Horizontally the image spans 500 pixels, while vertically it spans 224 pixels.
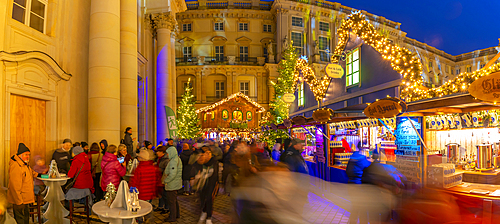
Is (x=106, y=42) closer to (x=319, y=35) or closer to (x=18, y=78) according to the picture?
(x=18, y=78)

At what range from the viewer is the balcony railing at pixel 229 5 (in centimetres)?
3869

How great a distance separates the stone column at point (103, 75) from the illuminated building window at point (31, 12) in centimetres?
137

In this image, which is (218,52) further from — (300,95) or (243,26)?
(300,95)

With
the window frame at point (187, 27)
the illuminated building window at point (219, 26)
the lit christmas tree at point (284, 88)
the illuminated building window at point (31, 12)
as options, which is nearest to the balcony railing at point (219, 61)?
the illuminated building window at point (219, 26)

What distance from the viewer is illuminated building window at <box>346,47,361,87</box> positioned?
10.8m

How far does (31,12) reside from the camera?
8672mm

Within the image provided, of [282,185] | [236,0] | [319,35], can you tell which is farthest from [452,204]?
[236,0]

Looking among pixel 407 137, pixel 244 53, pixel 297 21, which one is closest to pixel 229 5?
pixel 244 53

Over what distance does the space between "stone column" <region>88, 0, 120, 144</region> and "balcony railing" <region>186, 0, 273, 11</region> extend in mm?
30453

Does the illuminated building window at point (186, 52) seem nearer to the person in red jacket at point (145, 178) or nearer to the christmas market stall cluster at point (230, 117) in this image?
the christmas market stall cluster at point (230, 117)

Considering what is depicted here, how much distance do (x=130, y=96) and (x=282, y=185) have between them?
8.94 metres

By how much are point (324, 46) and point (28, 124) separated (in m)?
36.3

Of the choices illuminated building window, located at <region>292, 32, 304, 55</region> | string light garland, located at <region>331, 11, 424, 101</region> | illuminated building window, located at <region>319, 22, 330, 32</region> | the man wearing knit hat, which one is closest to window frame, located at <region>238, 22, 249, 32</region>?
illuminated building window, located at <region>292, 32, 304, 55</region>

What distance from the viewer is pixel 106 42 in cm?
976
